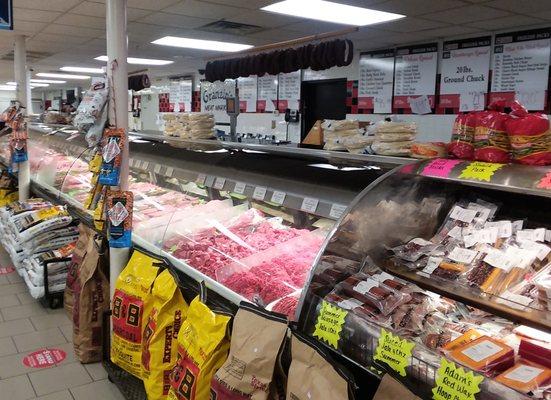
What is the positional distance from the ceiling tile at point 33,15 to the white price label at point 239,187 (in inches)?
178

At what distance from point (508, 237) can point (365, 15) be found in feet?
15.0

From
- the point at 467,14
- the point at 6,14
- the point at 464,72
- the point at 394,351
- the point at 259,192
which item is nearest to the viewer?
the point at 394,351

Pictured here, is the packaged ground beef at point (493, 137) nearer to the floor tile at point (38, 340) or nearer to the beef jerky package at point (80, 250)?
the beef jerky package at point (80, 250)

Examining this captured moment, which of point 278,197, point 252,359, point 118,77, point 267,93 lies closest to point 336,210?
point 278,197

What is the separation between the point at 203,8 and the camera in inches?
227

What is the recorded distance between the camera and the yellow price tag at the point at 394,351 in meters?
1.56


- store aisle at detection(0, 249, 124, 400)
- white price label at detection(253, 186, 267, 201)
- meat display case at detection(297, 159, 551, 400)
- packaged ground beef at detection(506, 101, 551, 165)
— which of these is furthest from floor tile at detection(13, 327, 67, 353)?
packaged ground beef at detection(506, 101, 551, 165)

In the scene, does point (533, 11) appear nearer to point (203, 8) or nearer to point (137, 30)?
point (203, 8)

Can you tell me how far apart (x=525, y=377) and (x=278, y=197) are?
176cm

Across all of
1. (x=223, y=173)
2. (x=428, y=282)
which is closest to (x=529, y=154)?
(x=428, y=282)

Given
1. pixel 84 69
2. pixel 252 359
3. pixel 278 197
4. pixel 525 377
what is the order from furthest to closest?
pixel 84 69
pixel 278 197
pixel 252 359
pixel 525 377

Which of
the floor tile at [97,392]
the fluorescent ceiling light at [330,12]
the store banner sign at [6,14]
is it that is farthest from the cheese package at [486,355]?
the store banner sign at [6,14]

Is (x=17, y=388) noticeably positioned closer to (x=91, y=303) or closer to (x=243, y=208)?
(x=91, y=303)

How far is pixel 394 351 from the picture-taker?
5.24 ft
